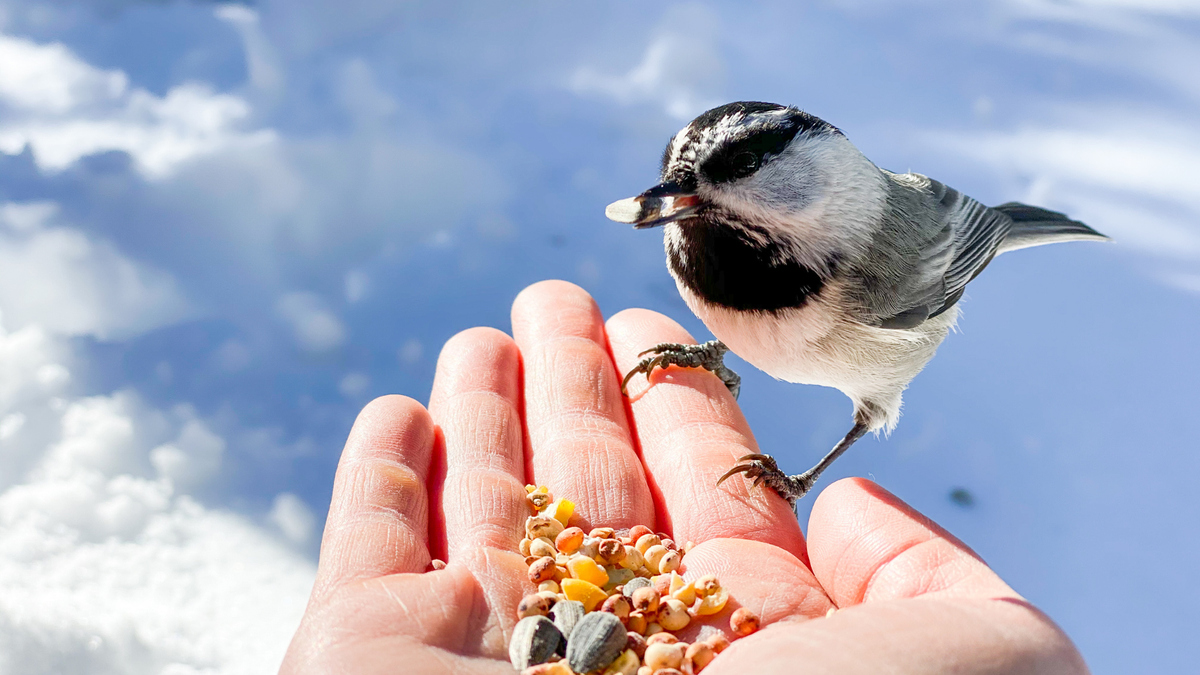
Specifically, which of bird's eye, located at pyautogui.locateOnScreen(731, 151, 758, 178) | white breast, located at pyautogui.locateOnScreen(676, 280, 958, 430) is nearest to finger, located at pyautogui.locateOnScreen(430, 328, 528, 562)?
white breast, located at pyautogui.locateOnScreen(676, 280, 958, 430)

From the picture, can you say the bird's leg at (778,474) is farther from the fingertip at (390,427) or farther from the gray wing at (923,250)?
the fingertip at (390,427)

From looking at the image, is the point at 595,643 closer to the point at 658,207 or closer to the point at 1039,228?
the point at 658,207

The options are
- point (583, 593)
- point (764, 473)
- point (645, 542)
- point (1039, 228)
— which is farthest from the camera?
point (1039, 228)

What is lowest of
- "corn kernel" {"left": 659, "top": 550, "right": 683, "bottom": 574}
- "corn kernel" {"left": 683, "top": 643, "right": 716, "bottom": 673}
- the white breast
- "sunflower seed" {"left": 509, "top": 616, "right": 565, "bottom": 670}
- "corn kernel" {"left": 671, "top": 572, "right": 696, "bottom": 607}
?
"corn kernel" {"left": 683, "top": 643, "right": 716, "bottom": 673}

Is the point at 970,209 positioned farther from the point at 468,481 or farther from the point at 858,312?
the point at 468,481

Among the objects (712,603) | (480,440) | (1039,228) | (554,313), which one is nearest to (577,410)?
(480,440)

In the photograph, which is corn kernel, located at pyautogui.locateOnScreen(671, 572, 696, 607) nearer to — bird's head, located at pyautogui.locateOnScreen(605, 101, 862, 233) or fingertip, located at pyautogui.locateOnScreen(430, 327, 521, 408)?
bird's head, located at pyautogui.locateOnScreen(605, 101, 862, 233)

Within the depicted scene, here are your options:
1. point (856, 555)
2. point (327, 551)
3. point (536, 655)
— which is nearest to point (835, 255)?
point (856, 555)
